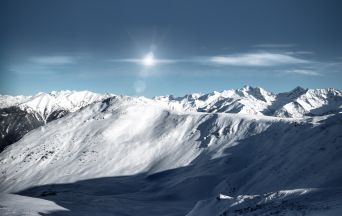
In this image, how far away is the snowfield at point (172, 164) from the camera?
43.5 meters

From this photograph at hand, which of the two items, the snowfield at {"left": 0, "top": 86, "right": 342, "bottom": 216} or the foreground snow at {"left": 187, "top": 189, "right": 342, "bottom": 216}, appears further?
the snowfield at {"left": 0, "top": 86, "right": 342, "bottom": 216}

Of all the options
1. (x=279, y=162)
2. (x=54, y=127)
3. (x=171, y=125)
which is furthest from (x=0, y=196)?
(x=54, y=127)

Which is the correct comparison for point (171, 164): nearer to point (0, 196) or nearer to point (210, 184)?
point (210, 184)

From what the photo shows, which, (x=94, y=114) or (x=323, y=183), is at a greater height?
(x=94, y=114)

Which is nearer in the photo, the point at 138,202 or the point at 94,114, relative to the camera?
the point at 138,202

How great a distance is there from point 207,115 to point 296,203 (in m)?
88.9

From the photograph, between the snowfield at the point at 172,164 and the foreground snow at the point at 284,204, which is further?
the snowfield at the point at 172,164

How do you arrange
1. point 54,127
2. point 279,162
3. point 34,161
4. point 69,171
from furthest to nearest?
1. point 54,127
2. point 34,161
3. point 69,171
4. point 279,162

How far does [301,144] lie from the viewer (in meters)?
75.2

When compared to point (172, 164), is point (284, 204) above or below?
below

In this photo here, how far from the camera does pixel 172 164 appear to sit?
98.6m

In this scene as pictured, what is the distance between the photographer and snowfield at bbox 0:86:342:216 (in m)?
43.5

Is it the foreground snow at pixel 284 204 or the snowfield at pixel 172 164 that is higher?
the snowfield at pixel 172 164

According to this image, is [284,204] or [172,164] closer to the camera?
[284,204]
